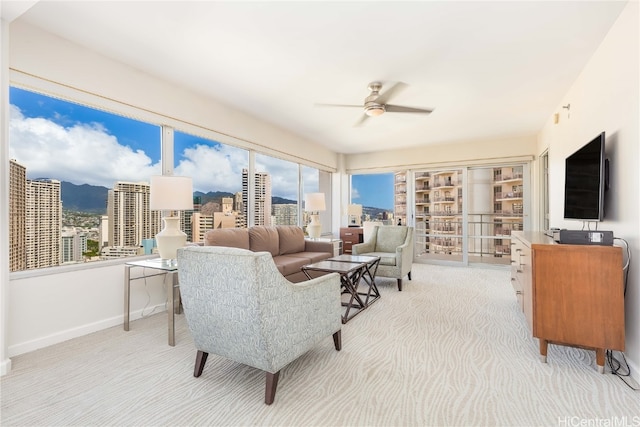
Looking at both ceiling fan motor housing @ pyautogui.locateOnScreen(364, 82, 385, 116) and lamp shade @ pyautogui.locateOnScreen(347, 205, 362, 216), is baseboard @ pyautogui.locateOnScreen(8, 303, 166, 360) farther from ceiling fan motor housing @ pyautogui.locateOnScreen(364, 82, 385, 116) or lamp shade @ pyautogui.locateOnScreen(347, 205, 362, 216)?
lamp shade @ pyautogui.locateOnScreen(347, 205, 362, 216)

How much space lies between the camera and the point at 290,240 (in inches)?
178

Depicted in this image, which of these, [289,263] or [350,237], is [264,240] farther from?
[350,237]

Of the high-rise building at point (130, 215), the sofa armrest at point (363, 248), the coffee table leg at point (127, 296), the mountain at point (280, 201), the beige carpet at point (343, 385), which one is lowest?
the beige carpet at point (343, 385)

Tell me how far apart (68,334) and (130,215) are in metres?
1.21

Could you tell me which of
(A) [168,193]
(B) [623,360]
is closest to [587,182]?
(B) [623,360]

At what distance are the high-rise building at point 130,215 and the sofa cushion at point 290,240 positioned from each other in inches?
63.6

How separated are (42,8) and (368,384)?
11.4 feet

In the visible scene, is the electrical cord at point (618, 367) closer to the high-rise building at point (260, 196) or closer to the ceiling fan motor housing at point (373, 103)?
the ceiling fan motor housing at point (373, 103)

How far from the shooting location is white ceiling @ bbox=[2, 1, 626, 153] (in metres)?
2.20

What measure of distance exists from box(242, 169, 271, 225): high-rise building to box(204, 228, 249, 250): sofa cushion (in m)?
0.89

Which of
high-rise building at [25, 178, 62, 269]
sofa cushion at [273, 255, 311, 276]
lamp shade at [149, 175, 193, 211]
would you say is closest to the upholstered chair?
sofa cushion at [273, 255, 311, 276]

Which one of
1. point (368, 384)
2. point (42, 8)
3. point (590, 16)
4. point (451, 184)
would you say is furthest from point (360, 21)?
point (451, 184)

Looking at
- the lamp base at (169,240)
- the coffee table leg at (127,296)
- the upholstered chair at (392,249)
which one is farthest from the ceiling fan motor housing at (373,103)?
the coffee table leg at (127,296)

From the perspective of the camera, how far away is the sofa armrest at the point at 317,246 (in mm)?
4648
